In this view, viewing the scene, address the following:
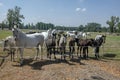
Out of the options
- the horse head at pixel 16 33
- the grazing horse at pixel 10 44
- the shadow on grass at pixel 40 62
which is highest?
the horse head at pixel 16 33

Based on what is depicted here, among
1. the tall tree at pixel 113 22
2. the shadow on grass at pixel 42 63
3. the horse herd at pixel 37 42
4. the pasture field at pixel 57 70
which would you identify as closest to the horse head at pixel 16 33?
the horse herd at pixel 37 42

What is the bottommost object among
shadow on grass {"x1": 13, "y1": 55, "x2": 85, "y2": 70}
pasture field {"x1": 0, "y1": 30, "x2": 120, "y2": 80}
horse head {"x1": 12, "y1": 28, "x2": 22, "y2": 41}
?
pasture field {"x1": 0, "y1": 30, "x2": 120, "y2": 80}

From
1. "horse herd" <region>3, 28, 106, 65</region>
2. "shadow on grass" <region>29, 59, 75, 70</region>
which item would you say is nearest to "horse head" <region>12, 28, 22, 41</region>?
"horse herd" <region>3, 28, 106, 65</region>

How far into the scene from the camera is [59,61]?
1412 centimetres

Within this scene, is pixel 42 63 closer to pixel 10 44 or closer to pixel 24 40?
pixel 24 40

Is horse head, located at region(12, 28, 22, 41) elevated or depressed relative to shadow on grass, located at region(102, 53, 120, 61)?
elevated

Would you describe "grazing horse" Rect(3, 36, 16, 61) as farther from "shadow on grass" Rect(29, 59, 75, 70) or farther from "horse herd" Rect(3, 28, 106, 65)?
"shadow on grass" Rect(29, 59, 75, 70)

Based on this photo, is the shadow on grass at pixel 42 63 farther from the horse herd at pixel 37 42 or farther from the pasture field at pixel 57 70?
the horse herd at pixel 37 42

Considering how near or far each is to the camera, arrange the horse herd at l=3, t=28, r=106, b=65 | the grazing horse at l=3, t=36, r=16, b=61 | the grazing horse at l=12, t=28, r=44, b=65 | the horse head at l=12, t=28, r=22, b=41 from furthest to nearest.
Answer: the grazing horse at l=3, t=36, r=16, b=61, the horse herd at l=3, t=28, r=106, b=65, the grazing horse at l=12, t=28, r=44, b=65, the horse head at l=12, t=28, r=22, b=41

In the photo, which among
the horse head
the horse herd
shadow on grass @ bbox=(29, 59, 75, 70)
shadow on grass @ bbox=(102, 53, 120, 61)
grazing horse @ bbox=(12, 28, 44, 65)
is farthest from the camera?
shadow on grass @ bbox=(102, 53, 120, 61)

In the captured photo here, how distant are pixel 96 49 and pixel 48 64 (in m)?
5.44

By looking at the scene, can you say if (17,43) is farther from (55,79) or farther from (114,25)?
(114,25)

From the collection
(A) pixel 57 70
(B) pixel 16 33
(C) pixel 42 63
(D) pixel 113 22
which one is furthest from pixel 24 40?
(D) pixel 113 22

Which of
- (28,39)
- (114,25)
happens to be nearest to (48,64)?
(28,39)
